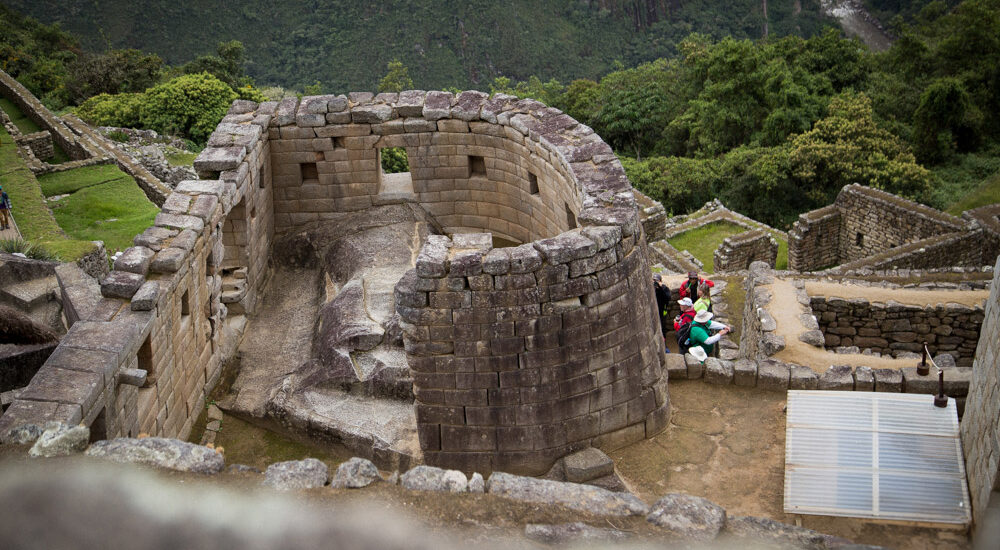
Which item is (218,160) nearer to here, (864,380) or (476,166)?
(476,166)

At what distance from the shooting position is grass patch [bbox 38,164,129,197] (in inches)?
935

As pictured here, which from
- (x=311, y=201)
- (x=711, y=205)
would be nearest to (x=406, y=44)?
(x=711, y=205)

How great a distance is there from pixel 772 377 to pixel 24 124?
26.7m

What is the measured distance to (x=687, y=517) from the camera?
6.94m

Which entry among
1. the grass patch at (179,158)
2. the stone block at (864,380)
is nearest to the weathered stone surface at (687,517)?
the stone block at (864,380)

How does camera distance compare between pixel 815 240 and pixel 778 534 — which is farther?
pixel 815 240

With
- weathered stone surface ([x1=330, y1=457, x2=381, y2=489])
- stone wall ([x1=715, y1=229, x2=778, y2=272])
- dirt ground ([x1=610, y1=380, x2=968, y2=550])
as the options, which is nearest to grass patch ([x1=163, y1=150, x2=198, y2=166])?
stone wall ([x1=715, y1=229, x2=778, y2=272])

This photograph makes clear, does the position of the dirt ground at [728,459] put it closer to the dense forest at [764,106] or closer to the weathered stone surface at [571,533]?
the weathered stone surface at [571,533]

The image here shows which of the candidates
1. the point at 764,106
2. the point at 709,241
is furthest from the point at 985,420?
the point at 764,106

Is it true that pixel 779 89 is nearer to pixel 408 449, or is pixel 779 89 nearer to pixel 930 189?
pixel 930 189

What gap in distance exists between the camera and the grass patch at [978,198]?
26922mm

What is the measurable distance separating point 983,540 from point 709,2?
2824 inches

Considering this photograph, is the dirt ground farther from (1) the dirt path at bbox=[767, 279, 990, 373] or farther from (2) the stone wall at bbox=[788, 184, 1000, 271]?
(2) the stone wall at bbox=[788, 184, 1000, 271]

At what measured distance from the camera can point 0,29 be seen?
42.7m
